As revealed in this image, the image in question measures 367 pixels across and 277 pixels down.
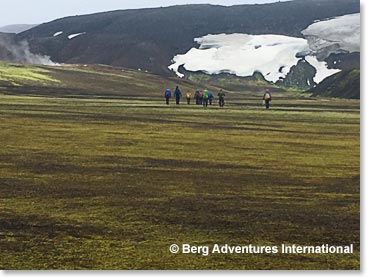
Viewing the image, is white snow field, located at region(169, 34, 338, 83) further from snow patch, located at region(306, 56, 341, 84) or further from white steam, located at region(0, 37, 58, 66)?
white steam, located at region(0, 37, 58, 66)

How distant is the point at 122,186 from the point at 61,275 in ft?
13.1

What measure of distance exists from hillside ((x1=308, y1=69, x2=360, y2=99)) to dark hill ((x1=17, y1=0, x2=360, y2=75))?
5.29 meters

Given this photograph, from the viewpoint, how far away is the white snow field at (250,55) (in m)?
74.9

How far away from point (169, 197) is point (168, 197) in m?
0.02

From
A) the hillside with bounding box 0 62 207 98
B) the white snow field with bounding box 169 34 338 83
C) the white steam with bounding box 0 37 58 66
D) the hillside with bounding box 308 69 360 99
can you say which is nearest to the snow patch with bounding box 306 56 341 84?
the white snow field with bounding box 169 34 338 83

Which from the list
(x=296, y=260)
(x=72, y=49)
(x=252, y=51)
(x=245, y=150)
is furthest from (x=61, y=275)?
(x=72, y=49)

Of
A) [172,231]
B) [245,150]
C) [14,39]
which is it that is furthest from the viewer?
[14,39]

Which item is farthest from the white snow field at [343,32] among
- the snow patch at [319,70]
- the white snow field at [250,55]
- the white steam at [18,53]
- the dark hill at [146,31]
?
the white steam at [18,53]

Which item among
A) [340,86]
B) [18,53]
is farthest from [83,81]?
[18,53]

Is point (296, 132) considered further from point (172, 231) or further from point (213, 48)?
point (213, 48)

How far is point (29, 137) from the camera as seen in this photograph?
2258 centimetres

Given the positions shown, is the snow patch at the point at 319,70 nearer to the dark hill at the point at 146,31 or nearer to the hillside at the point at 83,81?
the dark hill at the point at 146,31

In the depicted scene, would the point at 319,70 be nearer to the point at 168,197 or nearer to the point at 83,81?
the point at 83,81

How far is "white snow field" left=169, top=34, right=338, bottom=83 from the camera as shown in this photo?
74938 mm
